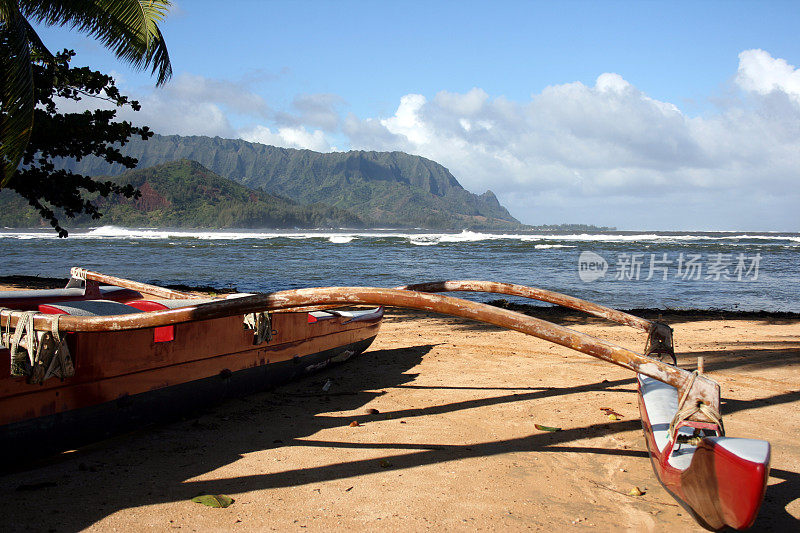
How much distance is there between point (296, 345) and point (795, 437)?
3.54 meters

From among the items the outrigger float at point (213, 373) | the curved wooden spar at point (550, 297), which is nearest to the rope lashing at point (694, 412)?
the outrigger float at point (213, 373)

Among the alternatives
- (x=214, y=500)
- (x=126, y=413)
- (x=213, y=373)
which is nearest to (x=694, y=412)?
(x=214, y=500)

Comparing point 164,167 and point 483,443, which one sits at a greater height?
point 164,167

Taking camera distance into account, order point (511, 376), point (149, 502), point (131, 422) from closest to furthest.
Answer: point (149, 502) → point (131, 422) → point (511, 376)

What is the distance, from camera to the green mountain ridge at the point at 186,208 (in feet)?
264

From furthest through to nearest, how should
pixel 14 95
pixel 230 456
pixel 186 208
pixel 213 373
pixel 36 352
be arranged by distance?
pixel 186 208
pixel 14 95
pixel 213 373
pixel 230 456
pixel 36 352

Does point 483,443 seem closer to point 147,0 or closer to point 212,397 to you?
point 212,397

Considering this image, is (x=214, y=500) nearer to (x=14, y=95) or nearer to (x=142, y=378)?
(x=142, y=378)

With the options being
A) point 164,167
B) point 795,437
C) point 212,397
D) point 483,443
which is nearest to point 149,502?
point 212,397

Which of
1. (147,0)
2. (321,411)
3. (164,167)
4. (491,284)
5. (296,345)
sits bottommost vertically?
(321,411)

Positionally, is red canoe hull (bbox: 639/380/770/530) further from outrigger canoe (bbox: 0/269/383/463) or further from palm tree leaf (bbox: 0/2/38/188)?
palm tree leaf (bbox: 0/2/38/188)

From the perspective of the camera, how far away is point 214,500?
242 cm

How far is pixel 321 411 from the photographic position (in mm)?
3826

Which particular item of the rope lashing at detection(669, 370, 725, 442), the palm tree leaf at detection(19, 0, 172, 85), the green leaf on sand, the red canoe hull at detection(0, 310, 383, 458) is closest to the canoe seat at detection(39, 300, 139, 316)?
the red canoe hull at detection(0, 310, 383, 458)
